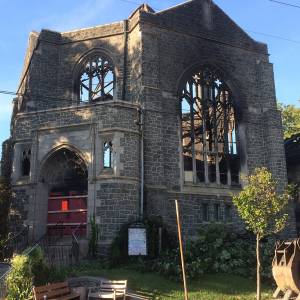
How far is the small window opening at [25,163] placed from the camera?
66.8ft

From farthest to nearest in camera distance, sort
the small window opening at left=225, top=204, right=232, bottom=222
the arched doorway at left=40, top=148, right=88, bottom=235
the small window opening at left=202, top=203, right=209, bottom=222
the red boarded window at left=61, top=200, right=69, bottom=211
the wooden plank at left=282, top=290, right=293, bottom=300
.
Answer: the small window opening at left=225, top=204, right=232, bottom=222, the small window opening at left=202, top=203, right=209, bottom=222, the red boarded window at left=61, top=200, right=69, bottom=211, the arched doorway at left=40, top=148, right=88, bottom=235, the wooden plank at left=282, top=290, right=293, bottom=300

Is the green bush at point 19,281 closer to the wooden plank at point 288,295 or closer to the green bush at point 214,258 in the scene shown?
the green bush at point 214,258

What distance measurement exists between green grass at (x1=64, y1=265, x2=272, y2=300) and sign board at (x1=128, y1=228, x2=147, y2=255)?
1396 mm

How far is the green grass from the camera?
13272mm

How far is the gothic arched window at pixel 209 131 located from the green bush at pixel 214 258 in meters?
4.03

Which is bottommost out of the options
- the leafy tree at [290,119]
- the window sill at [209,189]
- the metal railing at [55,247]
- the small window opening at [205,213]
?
the metal railing at [55,247]

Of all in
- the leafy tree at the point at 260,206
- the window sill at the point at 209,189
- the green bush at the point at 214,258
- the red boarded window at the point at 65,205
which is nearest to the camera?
the leafy tree at the point at 260,206

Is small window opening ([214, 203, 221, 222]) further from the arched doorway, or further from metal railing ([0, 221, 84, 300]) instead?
metal railing ([0, 221, 84, 300])

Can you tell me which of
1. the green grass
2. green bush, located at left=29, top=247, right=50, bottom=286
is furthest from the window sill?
green bush, located at left=29, top=247, right=50, bottom=286

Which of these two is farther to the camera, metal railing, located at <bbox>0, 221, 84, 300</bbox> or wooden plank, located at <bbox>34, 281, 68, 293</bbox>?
metal railing, located at <bbox>0, 221, 84, 300</bbox>

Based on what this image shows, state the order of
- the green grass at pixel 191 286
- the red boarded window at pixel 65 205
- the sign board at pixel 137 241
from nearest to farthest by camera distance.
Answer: the green grass at pixel 191 286 < the sign board at pixel 137 241 < the red boarded window at pixel 65 205

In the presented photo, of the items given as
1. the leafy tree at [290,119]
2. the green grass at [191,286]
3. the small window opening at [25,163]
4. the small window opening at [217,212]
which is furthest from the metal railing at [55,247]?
the leafy tree at [290,119]

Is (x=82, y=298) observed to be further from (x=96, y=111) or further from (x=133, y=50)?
(x=133, y=50)

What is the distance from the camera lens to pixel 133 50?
2275 cm
